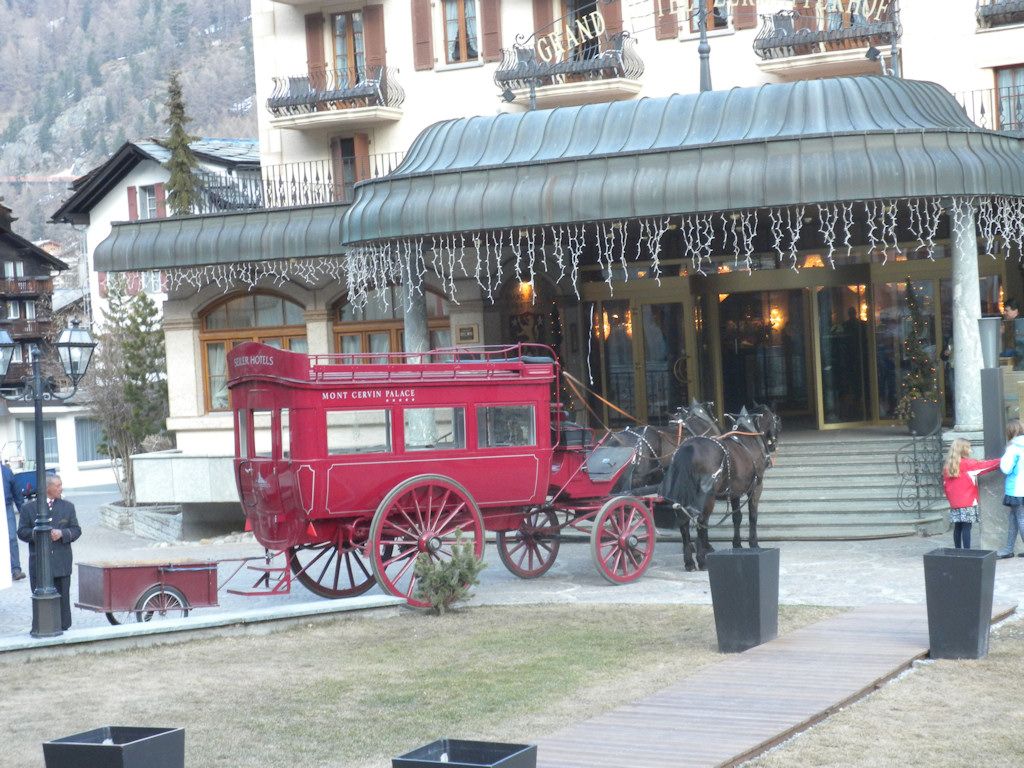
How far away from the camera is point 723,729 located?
9180mm

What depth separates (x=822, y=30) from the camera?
25562 millimetres

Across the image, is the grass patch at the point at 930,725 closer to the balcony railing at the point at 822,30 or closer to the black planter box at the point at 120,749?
the black planter box at the point at 120,749

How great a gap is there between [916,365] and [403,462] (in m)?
12.0

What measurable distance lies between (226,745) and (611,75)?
1976 centimetres

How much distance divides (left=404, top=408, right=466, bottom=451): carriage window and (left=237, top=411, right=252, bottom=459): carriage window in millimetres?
1607

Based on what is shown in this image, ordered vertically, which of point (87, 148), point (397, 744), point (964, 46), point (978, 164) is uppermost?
point (87, 148)

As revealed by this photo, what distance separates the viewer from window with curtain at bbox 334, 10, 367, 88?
29439 mm

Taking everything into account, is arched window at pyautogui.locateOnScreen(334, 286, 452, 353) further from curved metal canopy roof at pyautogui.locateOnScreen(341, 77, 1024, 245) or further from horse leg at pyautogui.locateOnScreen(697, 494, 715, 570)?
horse leg at pyautogui.locateOnScreen(697, 494, 715, 570)

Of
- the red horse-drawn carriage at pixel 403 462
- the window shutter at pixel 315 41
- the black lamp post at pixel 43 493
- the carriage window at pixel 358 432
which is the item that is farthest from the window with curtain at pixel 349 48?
the carriage window at pixel 358 432

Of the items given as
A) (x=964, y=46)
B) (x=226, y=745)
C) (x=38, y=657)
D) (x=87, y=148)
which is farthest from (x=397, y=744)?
(x=87, y=148)

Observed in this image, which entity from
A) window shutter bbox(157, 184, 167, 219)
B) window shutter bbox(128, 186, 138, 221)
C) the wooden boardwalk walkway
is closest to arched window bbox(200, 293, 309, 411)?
the wooden boardwalk walkway

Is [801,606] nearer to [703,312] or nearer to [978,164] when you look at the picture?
[978,164]

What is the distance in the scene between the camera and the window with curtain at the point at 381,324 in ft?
84.6

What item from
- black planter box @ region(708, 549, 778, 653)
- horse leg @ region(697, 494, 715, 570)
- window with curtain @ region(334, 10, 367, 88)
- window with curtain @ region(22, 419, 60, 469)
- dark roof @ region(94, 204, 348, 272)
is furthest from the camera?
window with curtain @ region(22, 419, 60, 469)
